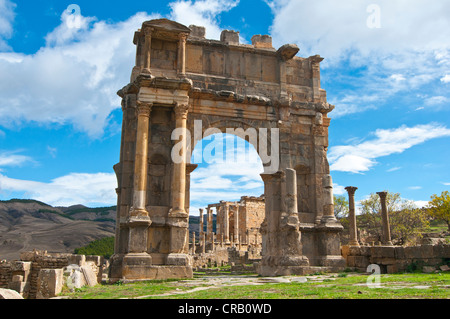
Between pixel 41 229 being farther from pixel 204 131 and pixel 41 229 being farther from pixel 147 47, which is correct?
pixel 147 47

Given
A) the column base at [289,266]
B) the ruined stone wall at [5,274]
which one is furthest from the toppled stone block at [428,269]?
the ruined stone wall at [5,274]

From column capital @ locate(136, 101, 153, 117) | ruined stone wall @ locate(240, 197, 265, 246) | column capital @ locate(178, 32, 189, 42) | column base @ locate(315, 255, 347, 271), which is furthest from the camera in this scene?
ruined stone wall @ locate(240, 197, 265, 246)

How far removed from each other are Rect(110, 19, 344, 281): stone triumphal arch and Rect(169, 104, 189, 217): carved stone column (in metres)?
0.03

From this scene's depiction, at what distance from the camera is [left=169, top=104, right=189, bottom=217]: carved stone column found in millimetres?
13195

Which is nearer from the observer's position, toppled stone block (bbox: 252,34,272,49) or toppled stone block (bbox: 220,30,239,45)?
toppled stone block (bbox: 220,30,239,45)

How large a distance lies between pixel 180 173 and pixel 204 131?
200 centimetres

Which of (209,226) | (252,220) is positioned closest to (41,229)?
(209,226)

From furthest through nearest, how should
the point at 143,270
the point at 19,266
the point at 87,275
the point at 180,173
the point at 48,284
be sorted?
the point at 180,173, the point at 143,270, the point at 19,266, the point at 87,275, the point at 48,284

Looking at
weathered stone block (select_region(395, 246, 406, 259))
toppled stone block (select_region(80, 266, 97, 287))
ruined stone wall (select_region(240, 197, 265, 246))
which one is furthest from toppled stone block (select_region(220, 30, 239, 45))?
ruined stone wall (select_region(240, 197, 265, 246))

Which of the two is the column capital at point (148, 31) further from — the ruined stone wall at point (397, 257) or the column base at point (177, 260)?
the ruined stone wall at point (397, 257)

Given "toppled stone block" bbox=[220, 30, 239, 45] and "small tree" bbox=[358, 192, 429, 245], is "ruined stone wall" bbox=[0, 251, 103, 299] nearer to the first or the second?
"toppled stone block" bbox=[220, 30, 239, 45]

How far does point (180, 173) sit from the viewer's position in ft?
44.4
